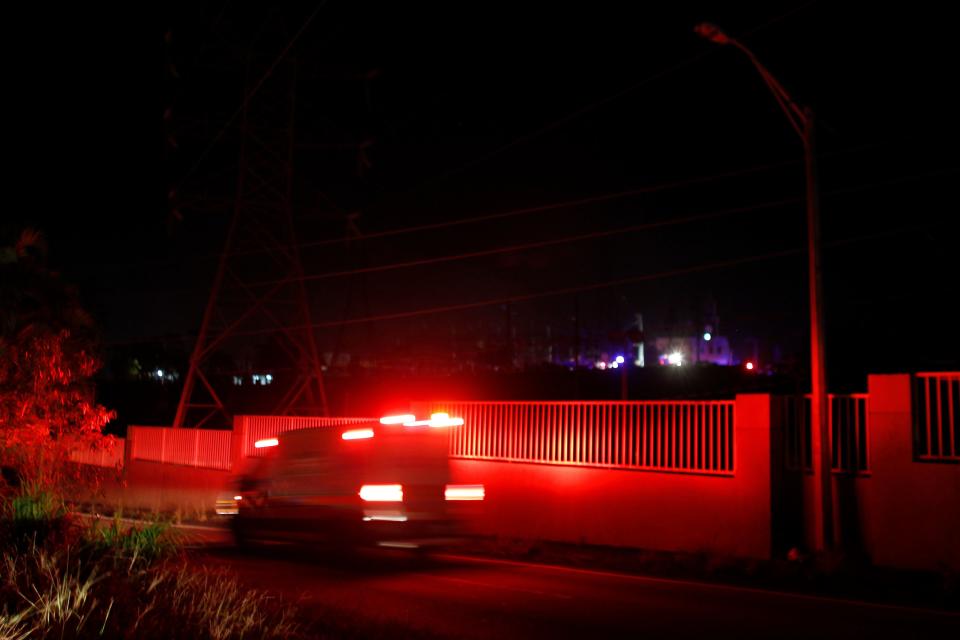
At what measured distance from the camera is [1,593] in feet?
24.8

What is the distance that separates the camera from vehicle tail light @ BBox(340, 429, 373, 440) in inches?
500

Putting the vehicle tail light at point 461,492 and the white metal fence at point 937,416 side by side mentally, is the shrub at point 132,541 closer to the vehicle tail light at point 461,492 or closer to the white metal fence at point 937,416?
the vehicle tail light at point 461,492

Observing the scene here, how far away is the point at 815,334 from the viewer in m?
13.7

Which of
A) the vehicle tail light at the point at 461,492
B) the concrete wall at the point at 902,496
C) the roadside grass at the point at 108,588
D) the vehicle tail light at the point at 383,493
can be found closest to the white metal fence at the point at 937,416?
the concrete wall at the point at 902,496

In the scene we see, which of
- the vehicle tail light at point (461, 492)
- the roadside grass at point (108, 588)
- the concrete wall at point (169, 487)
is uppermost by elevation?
the vehicle tail light at point (461, 492)

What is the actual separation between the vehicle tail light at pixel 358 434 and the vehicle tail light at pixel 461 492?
1.35 m

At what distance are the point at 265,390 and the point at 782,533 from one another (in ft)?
166

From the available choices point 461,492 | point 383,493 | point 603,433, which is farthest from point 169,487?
point 461,492

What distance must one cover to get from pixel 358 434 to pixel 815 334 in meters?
7.03

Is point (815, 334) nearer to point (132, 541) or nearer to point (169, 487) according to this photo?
point (132, 541)

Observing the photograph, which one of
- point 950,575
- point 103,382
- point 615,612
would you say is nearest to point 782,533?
point 950,575

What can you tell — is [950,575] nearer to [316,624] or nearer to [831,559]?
[831,559]

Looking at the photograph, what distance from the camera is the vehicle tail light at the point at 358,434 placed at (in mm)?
12700

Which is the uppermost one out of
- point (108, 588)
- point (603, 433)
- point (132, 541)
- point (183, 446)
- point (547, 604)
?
point (603, 433)
